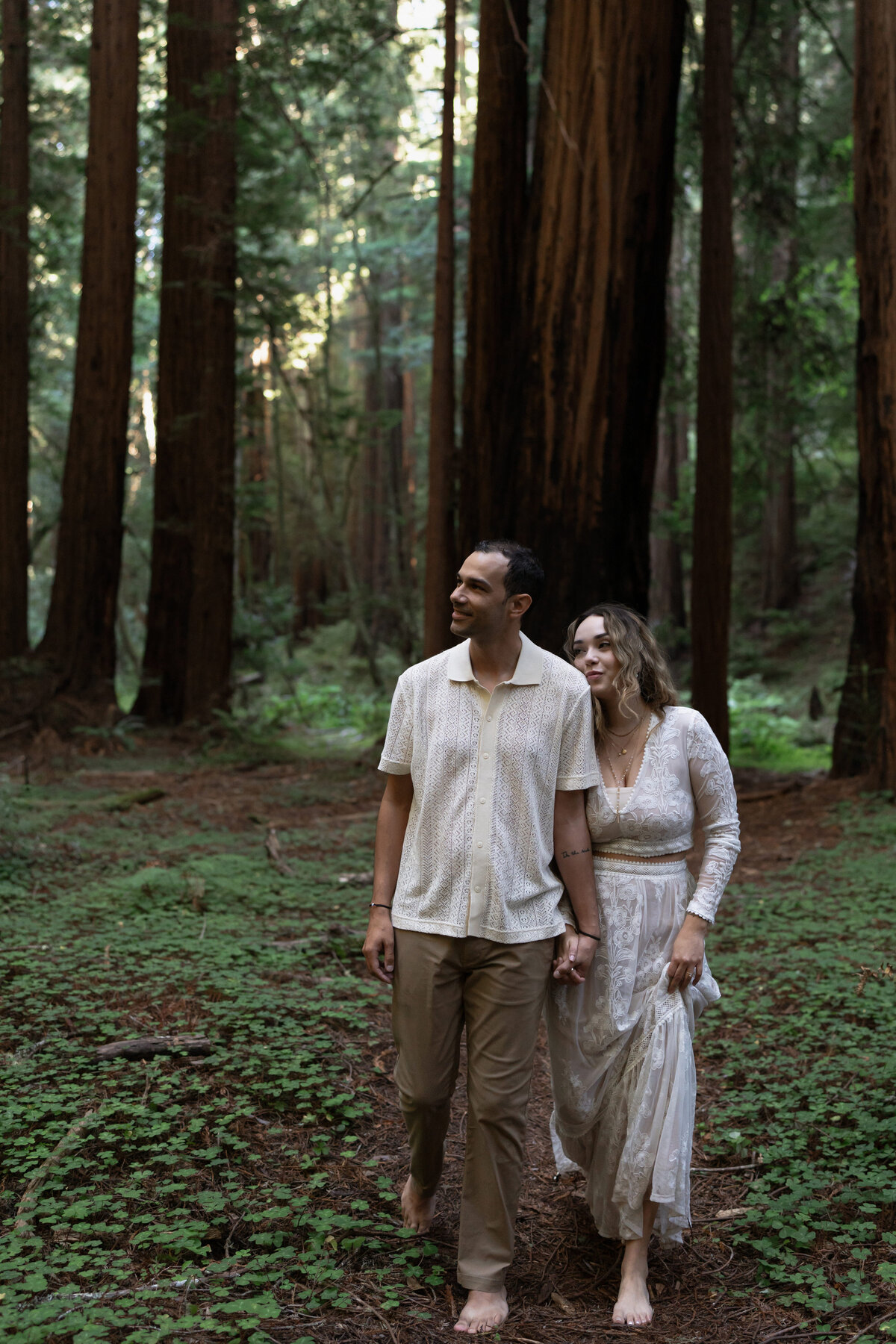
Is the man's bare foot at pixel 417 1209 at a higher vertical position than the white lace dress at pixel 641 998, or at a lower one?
lower

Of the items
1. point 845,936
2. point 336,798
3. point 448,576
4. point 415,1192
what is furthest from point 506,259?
point 415,1192

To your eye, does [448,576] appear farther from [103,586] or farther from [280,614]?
[280,614]

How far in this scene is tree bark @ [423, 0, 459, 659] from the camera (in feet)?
34.2

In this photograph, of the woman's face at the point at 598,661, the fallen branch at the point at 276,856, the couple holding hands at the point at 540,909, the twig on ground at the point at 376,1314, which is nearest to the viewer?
the twig on ground at the point at 376,1314

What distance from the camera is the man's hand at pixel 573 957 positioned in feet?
11.1

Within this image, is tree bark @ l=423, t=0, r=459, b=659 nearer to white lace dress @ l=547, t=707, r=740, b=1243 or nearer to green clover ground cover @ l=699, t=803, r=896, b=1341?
green clover ground cover @ l=699, t=803, r=896, b=1341

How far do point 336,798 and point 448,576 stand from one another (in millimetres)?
2383

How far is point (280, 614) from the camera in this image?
17250 mm

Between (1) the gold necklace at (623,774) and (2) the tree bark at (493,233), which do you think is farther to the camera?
(2) the tree bark at (493,233)

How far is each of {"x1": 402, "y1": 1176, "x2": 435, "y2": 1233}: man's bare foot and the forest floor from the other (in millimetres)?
53

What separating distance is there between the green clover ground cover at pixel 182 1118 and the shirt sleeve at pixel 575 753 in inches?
59.5

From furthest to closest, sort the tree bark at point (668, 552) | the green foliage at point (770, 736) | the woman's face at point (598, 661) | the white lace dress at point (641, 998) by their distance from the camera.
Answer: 1. the tree bark at point (668, 552)
2. the green foliage at point (770, 736)
3. the woman's face at point (598, 661)
4. the white lace dress at point (641, 998)

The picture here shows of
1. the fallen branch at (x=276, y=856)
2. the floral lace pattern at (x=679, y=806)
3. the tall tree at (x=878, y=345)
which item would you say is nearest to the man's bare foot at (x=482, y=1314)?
the floral lace pattern at (x=679, y=806)

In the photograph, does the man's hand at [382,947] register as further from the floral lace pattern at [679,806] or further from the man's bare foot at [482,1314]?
the man's bare foot at [482,1314]
